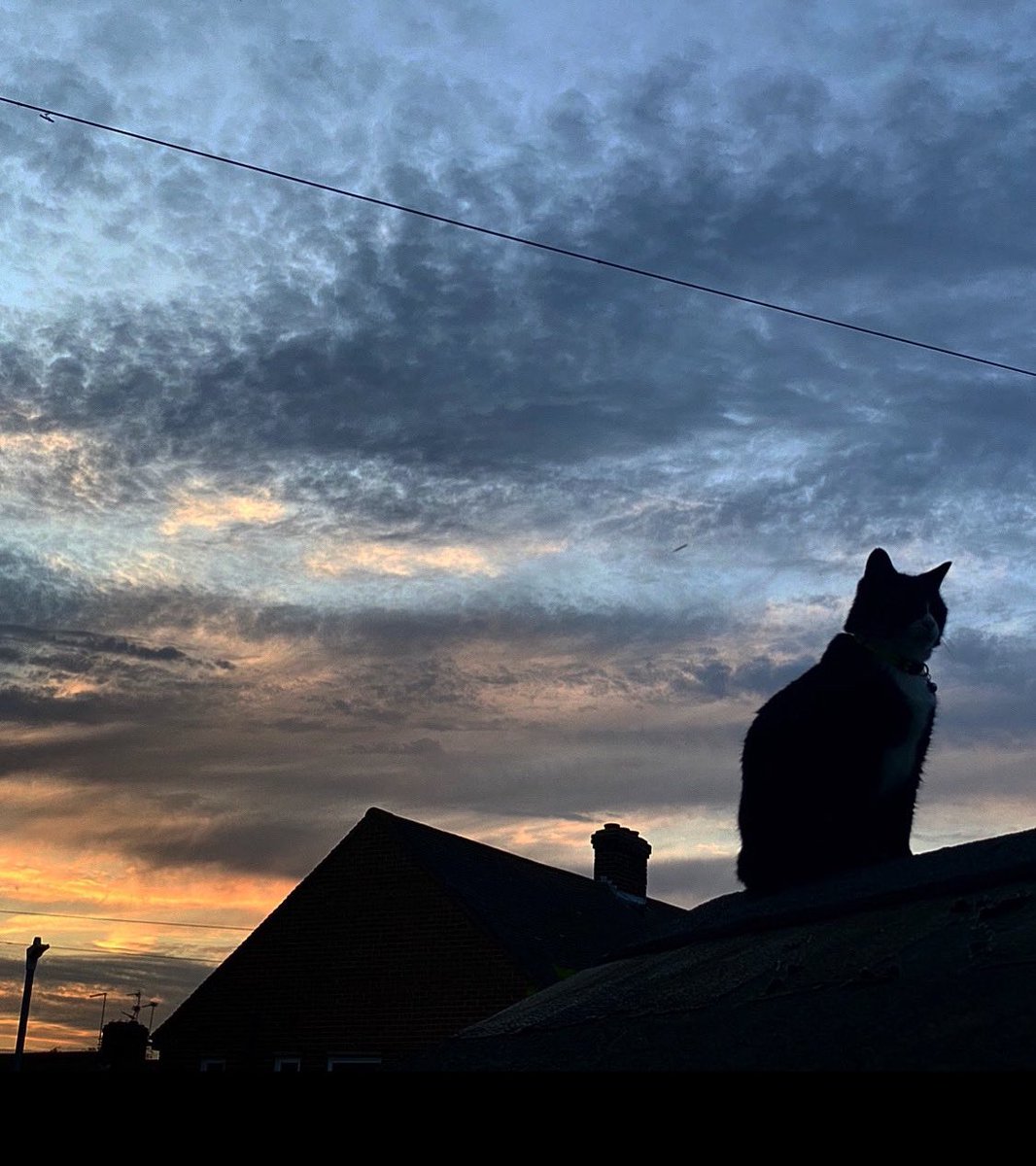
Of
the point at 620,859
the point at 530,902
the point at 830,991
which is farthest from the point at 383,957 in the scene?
the point at 830,991

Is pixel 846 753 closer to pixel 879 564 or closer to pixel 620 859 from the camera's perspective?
pixel 879 564

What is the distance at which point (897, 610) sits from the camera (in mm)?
9312

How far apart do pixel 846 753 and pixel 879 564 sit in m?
1.67

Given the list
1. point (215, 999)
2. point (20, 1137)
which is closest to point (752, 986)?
point (20, 1137)

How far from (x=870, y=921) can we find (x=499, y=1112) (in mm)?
2496

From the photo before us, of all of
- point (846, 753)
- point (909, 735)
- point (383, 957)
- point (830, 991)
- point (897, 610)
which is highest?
point (897, 610)

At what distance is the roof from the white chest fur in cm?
843

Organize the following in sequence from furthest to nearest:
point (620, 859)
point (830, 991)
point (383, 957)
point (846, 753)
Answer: point (620, 859), point (383, 957), point (846, 753), point (830, 991)

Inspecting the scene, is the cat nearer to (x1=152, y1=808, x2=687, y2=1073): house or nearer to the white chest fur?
the white chest fur

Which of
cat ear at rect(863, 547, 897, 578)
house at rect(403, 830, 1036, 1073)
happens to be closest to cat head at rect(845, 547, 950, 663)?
cat ear at rect(863, 547, 897, 578)

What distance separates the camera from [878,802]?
28.2 ft

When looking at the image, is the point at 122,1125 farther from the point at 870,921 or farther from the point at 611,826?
the point at 611,826

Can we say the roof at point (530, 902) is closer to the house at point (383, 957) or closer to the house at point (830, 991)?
the house at point (383, 957)

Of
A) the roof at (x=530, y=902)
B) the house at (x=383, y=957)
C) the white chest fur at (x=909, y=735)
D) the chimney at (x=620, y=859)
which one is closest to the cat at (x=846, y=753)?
the white chest fur at (x=909, y=735)
